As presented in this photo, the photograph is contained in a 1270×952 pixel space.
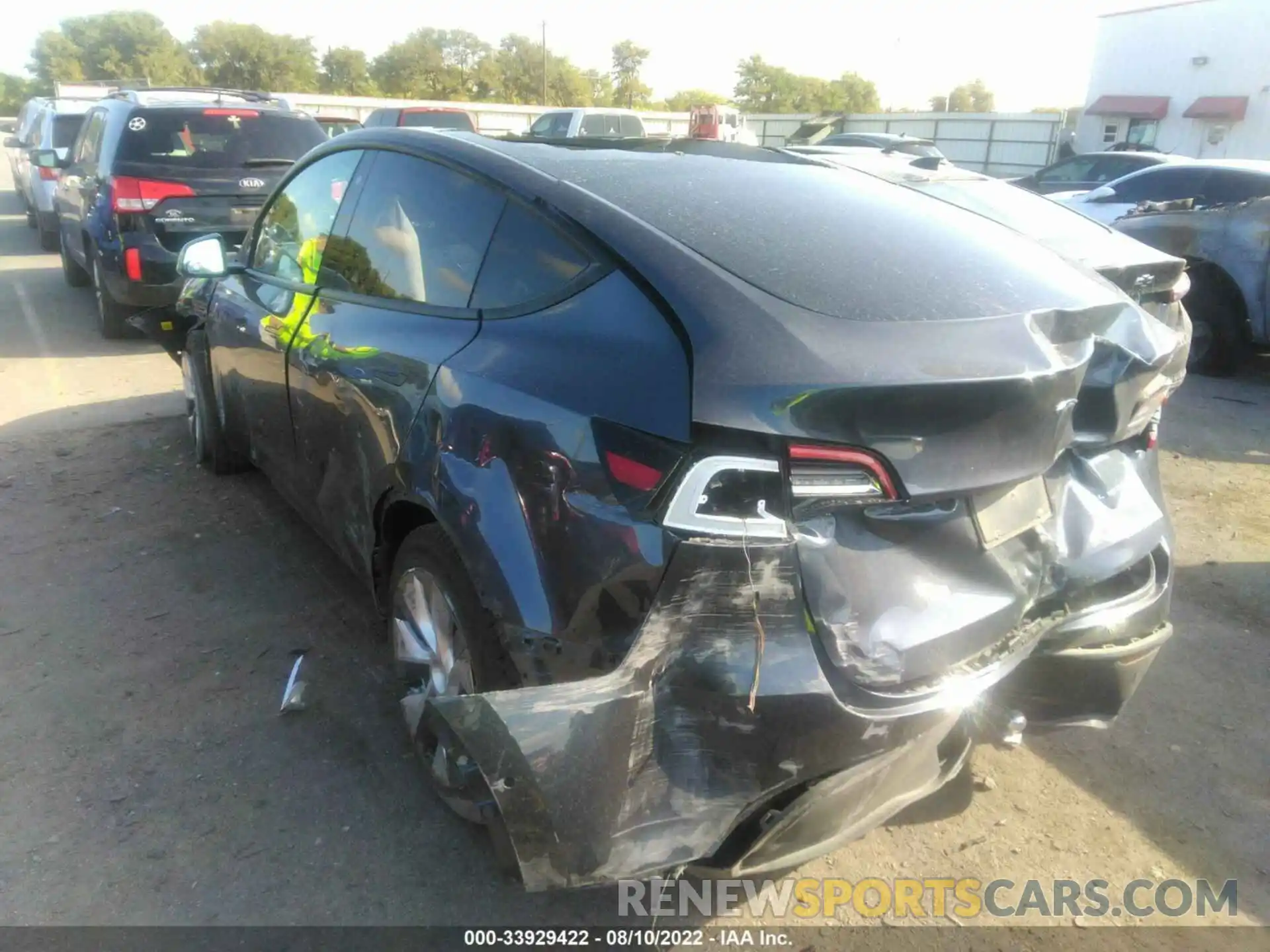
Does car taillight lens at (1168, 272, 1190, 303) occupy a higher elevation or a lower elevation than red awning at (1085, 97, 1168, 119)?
Answer: higher

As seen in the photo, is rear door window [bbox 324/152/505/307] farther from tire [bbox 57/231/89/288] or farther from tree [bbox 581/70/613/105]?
tree [bbox 581/70/613/105]

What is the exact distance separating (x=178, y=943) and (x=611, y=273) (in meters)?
1.85

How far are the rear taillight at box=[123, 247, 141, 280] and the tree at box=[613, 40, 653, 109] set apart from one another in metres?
69.6

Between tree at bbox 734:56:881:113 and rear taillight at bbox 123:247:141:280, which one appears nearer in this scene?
rear taillight at bbox 123:247:141:280

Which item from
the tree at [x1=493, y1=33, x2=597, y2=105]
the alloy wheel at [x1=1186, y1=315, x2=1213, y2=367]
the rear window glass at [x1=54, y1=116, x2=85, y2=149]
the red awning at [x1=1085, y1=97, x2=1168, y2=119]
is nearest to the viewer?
the alloy wheel at [x1=1186, y1=315, x2=1213, y2=367]

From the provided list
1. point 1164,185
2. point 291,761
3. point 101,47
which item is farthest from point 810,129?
point 101,47

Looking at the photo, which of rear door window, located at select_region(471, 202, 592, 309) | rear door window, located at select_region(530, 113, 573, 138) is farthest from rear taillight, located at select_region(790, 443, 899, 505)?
rear door window, located at select_region(530, 113, 573, 138)

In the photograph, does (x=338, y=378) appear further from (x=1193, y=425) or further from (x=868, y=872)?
(x=1193, y=425)

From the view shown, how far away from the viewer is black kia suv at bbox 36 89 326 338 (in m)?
7.40

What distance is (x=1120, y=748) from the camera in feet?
10.2

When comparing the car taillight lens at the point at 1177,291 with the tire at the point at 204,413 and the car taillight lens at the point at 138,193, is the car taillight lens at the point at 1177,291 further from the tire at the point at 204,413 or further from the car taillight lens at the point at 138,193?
the car taillight lens at the point at 138,193

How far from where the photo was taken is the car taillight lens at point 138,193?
736 centimetres

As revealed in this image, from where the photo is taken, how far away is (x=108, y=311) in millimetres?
8070

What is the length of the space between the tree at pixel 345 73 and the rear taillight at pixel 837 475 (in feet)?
216
